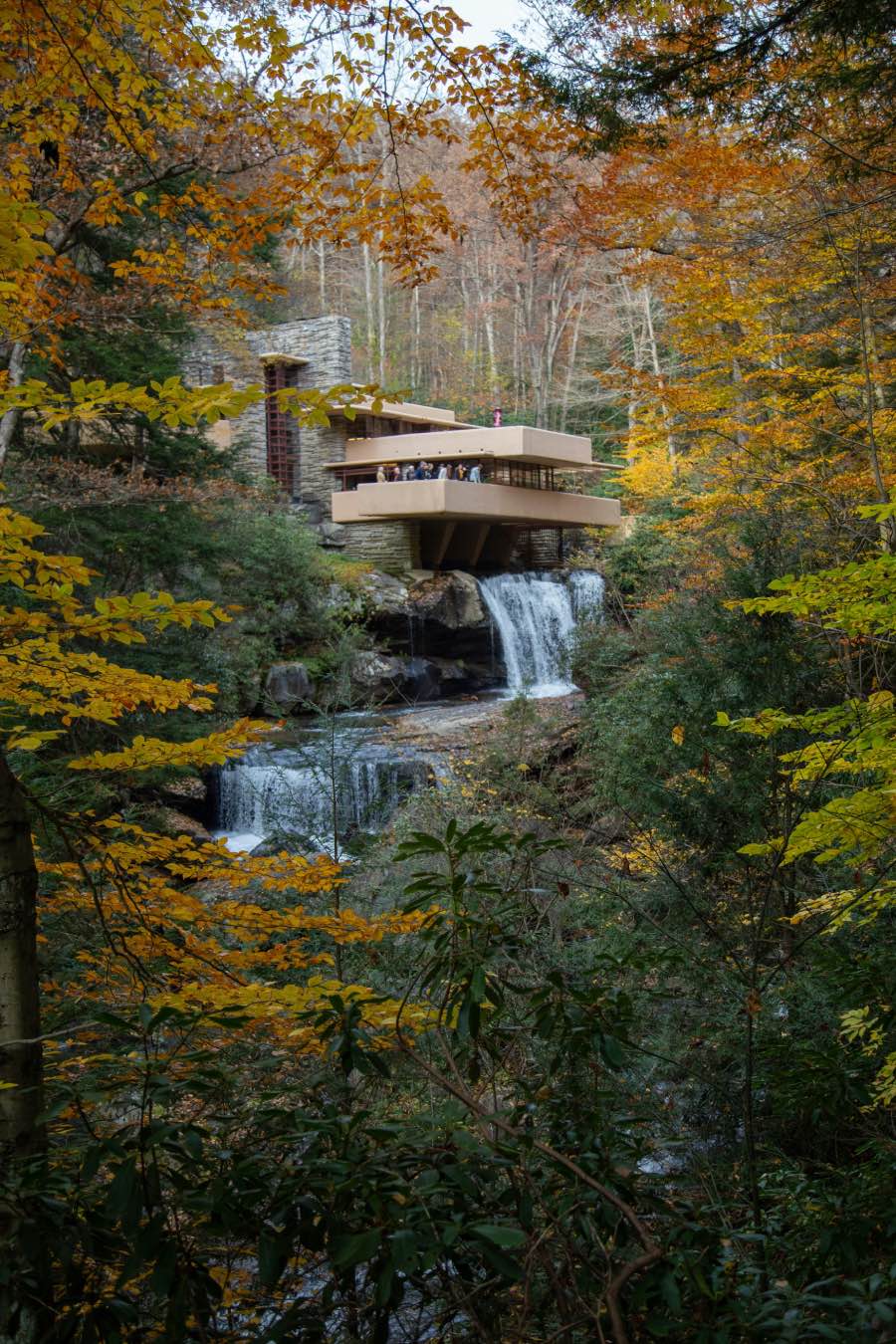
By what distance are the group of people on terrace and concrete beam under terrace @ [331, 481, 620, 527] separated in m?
0.33

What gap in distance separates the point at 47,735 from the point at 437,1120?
1415 millimetres

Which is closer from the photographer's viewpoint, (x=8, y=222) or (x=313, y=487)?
(x=8, y=222)

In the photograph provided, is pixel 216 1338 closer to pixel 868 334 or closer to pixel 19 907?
pixel 19 907

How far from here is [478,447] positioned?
18422mm

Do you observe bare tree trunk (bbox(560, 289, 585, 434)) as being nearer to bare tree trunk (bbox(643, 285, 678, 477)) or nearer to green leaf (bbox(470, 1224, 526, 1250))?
bare tree trunk (bbox(643, 285, 678, 477))

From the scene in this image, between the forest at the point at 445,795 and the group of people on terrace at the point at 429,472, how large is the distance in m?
3.89

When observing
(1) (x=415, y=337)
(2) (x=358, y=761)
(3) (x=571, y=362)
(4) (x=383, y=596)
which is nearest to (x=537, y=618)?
(4) (x=383, y=596)

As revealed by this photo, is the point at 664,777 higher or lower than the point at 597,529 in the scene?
lower

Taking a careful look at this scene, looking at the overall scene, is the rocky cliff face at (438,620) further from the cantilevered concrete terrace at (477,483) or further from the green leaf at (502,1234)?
the green leaf at (502,1234)

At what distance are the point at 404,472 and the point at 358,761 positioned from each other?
9.29m

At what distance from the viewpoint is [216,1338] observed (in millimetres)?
1646

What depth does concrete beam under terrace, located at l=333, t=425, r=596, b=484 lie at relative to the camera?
60.2ft

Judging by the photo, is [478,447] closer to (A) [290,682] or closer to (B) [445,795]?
(A) [290,682]

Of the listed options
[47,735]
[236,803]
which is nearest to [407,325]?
[236,803]
